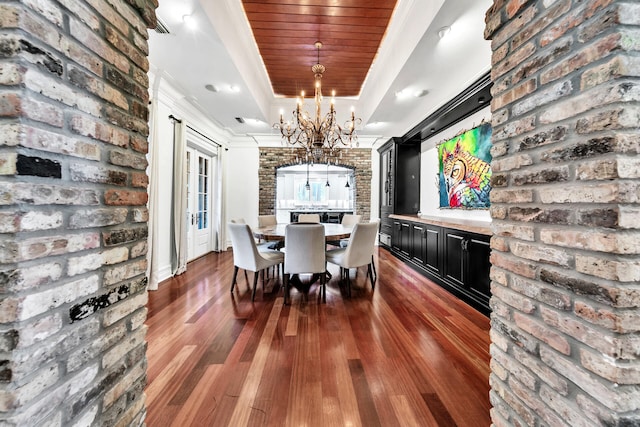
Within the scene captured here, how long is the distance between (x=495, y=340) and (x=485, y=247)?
176cm

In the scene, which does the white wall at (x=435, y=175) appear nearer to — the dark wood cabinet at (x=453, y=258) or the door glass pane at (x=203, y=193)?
the dark wood cabinet at (x=453, y=258)

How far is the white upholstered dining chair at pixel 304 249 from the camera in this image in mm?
2754

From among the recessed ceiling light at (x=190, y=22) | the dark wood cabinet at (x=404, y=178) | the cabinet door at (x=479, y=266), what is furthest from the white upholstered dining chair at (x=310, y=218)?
the recessed ceiling light at (x=190, y=22)

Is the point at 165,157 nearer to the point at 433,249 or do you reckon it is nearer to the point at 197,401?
the point at 197,401

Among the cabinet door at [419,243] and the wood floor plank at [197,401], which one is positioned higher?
the cabinet door at [419,243]

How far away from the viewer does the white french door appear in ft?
15.7

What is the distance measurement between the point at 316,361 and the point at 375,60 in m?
3.84

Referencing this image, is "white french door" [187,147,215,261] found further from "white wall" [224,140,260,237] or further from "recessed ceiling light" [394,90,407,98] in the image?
"recessed ceiling light" [394,90,407,98]

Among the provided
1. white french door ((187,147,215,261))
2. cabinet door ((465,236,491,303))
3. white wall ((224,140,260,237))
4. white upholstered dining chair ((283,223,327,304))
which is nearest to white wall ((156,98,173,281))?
white french door ((187,147,215,261))

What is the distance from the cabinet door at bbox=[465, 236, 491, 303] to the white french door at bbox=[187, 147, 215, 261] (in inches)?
173

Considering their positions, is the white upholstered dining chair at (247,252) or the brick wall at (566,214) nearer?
the brick wall at (566,214)

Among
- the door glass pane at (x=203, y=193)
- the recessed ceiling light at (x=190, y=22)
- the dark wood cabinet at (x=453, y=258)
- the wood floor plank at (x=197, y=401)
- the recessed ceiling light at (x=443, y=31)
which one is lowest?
the wood floor plank at (x=197, y=401)

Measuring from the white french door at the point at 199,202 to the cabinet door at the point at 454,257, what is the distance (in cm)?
420

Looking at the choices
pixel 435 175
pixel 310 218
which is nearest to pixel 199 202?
pixel 310 218
